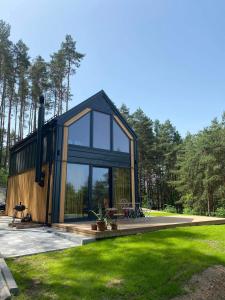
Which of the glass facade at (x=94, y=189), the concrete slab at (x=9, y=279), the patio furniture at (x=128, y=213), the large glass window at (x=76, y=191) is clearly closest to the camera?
the concrete slab at (x=9, y=279)

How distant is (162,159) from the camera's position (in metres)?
38.9

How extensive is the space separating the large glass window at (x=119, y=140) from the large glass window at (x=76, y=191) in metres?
2.24

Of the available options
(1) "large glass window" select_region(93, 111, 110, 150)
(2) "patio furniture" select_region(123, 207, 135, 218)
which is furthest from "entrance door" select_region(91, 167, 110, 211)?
(1) "large glass window" select_region(93, 111, 110, 150)

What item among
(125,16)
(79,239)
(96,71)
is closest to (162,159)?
(96,71)

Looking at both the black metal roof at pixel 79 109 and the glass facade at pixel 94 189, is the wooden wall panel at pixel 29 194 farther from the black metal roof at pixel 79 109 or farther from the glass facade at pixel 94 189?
the black metal roof at pixel 79 109

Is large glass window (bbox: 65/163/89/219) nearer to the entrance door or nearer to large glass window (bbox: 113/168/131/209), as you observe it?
the entrance door

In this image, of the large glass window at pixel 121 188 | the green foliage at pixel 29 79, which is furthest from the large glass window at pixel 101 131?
the green foliage at pixel 29 79

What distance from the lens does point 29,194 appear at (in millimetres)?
12453

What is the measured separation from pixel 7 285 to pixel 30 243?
2.91 metres

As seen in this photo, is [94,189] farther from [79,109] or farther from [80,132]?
[79,109]

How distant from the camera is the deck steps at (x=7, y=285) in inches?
153

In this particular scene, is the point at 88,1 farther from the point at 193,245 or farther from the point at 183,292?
the point at 183,292

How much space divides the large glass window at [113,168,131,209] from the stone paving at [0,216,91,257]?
394cm

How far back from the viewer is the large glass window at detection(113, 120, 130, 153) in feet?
41.0
